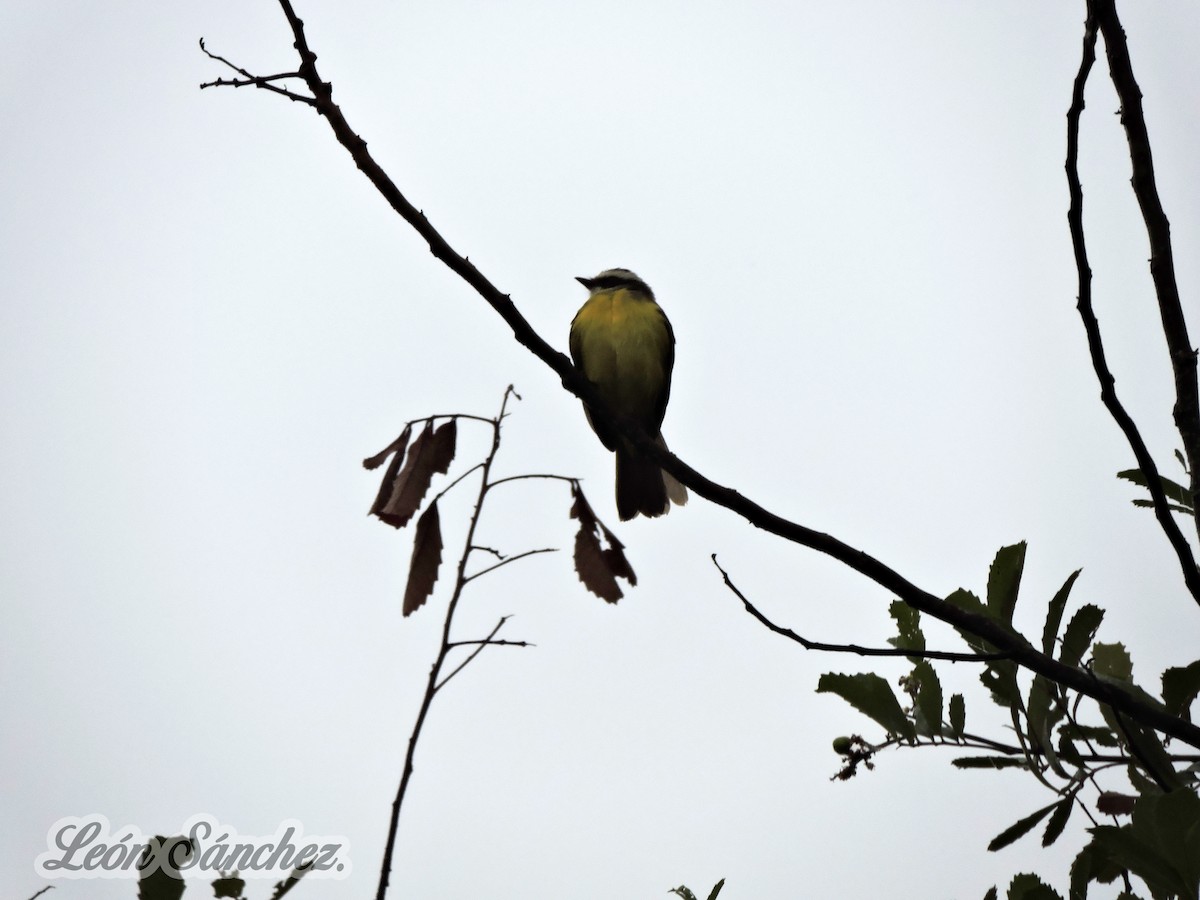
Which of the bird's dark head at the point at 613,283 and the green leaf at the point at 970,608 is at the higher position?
the bird's dark head at the point at 613,283

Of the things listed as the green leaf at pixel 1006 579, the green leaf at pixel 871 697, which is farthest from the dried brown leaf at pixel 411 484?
the green leaf at pixel 1006 579

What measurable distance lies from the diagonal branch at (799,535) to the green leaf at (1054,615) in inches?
7.5

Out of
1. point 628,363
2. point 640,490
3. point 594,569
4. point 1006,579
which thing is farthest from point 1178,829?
→ point 628,363

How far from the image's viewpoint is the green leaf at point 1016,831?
2881mm

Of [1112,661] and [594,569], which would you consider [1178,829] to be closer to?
[1112,661]

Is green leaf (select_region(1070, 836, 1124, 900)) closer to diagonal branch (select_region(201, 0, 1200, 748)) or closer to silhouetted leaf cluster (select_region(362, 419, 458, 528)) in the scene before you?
diagonal branch (select_region(201, 0, 1200, 748))

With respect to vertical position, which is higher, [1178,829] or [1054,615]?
[1054,615]

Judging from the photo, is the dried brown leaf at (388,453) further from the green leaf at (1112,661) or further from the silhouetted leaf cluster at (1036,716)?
the green leaf at (1112,661)

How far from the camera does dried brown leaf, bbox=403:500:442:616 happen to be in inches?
111

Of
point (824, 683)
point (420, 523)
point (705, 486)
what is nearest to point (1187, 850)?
point (824, 683)

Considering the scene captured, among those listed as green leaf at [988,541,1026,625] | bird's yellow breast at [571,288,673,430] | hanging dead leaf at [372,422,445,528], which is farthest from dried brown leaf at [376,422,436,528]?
bird's yellow breast at [571,288,673,430]

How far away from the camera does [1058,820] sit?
2.82m

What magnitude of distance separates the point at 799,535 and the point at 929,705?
67 centimetres

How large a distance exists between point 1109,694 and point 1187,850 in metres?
0.33
